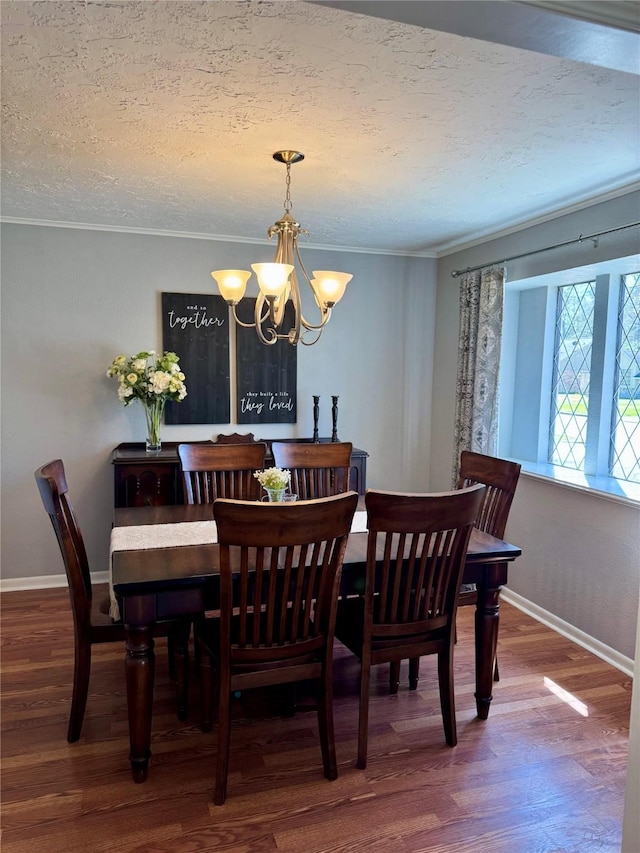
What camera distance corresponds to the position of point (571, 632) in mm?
3340

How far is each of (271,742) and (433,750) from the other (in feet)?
2.12

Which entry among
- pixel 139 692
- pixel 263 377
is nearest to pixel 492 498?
pixel 139 692

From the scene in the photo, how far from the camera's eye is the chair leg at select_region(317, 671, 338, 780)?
2.09 metres

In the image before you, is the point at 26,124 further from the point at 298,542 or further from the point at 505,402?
the point at 505,402

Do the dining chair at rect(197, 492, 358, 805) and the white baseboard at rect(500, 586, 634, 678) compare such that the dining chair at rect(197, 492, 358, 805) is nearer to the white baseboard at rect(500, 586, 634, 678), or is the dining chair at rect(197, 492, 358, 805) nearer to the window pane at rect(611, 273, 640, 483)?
the white baseboard at rect(500, 586, 634, 678)

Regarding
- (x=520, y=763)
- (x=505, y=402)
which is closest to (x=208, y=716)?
(x=520, y=763)

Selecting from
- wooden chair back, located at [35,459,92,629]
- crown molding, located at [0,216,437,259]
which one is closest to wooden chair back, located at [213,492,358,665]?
→ wooden chair back, located at [35,459,92,629]

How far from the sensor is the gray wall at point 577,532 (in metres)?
2.99

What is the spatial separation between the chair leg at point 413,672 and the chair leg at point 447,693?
435mm

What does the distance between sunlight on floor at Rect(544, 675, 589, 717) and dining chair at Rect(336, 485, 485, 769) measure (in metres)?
0.68

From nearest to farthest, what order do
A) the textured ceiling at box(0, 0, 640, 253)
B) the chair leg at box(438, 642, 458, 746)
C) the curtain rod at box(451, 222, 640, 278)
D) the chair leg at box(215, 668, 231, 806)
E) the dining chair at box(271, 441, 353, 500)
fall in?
the textured ceiling at box(0, 0, 640, 253) → the chair leg at box(215, 668, 231, 806) → the chair leg at box(438, 642, 458, 746) → the curtain rod at box(451, 222, 640, 278) → the dining chair at box(271, 441, 353, 500)

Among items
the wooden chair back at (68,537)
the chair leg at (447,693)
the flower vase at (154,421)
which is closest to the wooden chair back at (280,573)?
the chair leg at (447,693)

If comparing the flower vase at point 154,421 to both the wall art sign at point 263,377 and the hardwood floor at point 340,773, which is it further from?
the hardwood floor at point 340,773

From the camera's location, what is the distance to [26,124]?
2287 mm
